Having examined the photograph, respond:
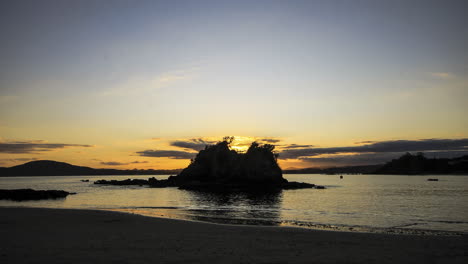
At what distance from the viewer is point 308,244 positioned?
1916 cm

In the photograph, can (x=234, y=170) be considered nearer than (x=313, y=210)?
No

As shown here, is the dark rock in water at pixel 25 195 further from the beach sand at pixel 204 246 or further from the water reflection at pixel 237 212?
the beach sand at pixel 204 246

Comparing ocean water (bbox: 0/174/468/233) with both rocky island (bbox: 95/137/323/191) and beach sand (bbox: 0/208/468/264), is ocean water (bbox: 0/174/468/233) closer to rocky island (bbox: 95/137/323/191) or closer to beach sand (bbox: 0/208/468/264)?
beach sand (bbox: 0/208/468/264)

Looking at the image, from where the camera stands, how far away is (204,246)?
18.0 meters

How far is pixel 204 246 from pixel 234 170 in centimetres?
9473

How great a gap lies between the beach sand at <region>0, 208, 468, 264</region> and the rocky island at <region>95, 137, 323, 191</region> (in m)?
80.3

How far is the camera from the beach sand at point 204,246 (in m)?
15.3

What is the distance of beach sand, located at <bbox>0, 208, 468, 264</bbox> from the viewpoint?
1530 cm

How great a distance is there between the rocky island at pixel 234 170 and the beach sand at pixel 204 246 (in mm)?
80303

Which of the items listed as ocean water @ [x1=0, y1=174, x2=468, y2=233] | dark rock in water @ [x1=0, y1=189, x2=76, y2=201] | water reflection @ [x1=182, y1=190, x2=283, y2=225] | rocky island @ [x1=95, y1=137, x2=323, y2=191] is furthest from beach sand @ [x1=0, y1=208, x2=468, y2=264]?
rocky island @ [x1=95, y1=137, x2=323, y2=191]

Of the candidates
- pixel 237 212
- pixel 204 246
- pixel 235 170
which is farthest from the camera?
pixel 235 170

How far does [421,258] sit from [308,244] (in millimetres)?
5795

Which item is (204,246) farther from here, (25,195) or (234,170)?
(234,170)

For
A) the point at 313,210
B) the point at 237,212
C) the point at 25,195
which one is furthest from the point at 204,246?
the point at 25,195
